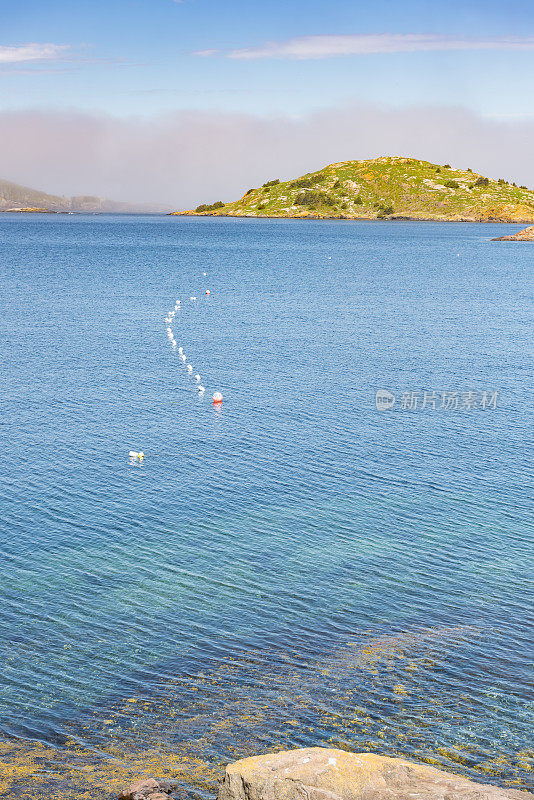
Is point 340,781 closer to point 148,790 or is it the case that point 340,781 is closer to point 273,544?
point 148,790

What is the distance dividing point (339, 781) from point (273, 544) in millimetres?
19450

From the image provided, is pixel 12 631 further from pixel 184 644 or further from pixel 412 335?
pixel 412 335

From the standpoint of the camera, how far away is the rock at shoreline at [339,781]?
55.7ft

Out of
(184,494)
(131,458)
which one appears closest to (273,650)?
(184,494)

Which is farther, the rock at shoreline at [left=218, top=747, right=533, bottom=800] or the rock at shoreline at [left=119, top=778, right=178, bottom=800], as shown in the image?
the rock at shoreline at [left=119, top=778, right=178, bottom=800]

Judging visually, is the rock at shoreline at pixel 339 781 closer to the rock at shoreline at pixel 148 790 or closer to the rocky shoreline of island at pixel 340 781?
the rocky shoreline of island at pixel 340 781

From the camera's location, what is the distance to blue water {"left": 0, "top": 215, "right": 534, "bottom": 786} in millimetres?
24781

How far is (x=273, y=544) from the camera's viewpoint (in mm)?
36531

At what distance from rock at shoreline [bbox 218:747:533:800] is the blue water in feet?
14.7

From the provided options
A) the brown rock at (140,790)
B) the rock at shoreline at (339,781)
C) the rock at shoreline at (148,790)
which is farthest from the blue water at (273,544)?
the rock at shoreline at (339,781)

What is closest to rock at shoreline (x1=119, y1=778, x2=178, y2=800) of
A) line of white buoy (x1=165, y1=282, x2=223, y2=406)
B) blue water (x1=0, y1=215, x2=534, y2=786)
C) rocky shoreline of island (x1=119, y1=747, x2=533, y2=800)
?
blue water (x1=0, y1=215, x2=534, y2=786)

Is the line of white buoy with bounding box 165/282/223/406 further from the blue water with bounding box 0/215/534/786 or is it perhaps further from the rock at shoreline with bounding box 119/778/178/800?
the rock at shoreline with bounding box 119/778/178/800

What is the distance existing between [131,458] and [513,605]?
77.3ft

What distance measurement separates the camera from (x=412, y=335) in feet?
285
